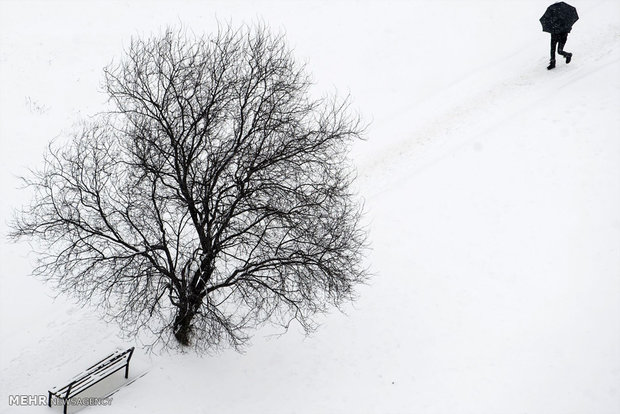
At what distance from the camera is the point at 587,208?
62.7 ft

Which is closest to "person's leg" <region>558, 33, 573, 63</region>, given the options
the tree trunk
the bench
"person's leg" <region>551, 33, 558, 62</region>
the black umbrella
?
"person's leg" <region>551, 33, 558, 62</region>

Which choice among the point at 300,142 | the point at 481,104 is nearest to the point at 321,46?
the point at 481,104

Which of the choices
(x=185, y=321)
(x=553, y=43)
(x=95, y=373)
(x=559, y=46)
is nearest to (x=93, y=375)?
(x=95, y=373)

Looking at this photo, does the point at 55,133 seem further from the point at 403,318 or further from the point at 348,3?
the point at 348,3

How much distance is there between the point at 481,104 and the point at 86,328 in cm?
1754

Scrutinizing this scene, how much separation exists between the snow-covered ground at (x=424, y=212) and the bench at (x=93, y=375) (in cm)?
58

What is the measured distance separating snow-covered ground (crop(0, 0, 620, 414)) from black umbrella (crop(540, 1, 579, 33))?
211cm

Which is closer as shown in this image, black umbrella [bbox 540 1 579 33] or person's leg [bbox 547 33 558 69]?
black umbrella [bbox 540 1 579 33]

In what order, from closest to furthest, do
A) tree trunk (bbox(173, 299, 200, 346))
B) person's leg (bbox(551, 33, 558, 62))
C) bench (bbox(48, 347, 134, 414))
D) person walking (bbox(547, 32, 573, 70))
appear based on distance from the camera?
1. bench (bbox(48, 347, 134, 414))
2. tree trunk (bbox(173, 299, 200, 346))
3. person walking (bbox(547, 32, 573, 70))
4. person's leg (bbox(551, 33, 558, 62))

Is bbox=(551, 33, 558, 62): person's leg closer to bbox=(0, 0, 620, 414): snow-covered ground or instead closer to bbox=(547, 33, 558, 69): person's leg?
bbox=(547, 33, 558, 69): person's leg

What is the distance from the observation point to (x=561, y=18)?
23188mm

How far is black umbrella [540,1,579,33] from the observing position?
2319 cm

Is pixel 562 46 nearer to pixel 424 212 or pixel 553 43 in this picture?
pixel 553 43

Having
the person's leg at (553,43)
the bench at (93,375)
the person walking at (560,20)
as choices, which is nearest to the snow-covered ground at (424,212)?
the bench at (93,375)
